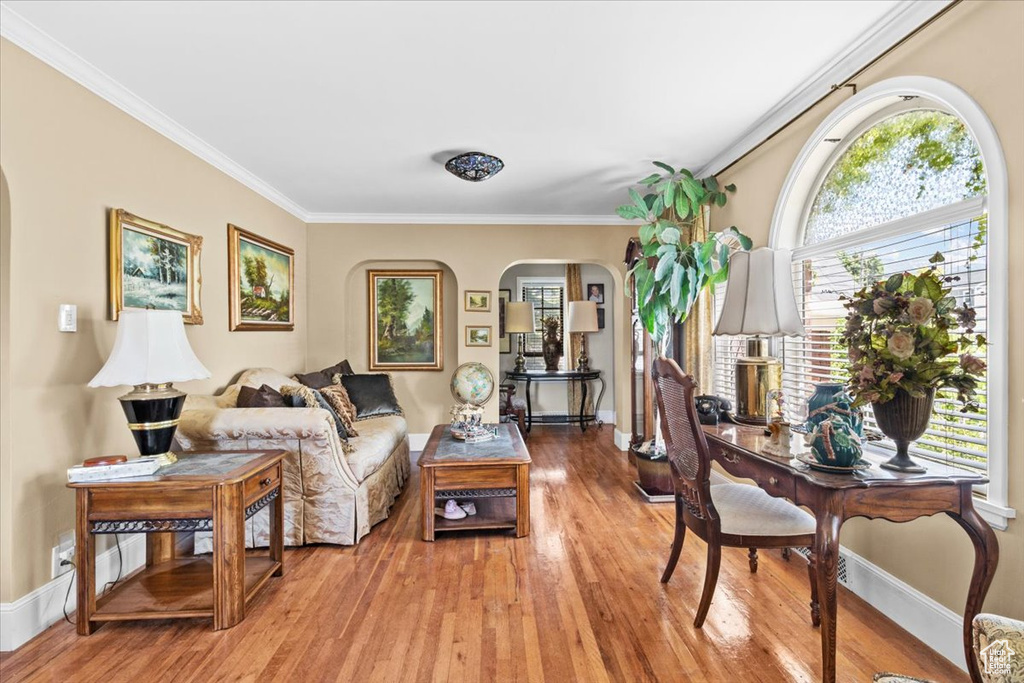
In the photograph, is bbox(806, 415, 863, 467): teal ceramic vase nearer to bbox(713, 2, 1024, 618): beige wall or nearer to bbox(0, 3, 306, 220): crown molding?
bbox(713, 2, 1024, 618): beige wall

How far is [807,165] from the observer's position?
2.75 meters

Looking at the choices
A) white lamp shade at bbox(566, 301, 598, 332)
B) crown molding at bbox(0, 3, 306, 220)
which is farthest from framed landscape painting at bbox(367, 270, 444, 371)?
crown molding at bbox(0, 3, 306, 220)

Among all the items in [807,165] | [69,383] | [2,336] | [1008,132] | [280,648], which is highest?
[807,165]

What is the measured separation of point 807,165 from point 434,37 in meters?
2.10

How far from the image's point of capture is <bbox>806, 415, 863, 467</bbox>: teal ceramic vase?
5.62ft

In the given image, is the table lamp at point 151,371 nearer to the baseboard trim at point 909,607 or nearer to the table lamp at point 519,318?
the baseboard trim at point 909,607

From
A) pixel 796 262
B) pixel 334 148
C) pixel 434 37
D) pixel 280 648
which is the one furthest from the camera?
pixel 334 148

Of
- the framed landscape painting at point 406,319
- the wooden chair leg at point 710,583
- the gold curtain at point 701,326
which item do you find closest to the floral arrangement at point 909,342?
the wooden chair leg at point 710,583

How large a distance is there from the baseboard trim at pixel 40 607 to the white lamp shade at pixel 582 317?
190 inches

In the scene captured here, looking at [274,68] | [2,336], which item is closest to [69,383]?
[2,336]

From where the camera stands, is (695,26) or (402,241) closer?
(695,26)

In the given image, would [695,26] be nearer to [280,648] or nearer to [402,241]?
[280,648]

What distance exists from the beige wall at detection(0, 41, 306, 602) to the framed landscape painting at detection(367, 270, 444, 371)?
2687mm

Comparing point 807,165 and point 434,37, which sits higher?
point 434,37
